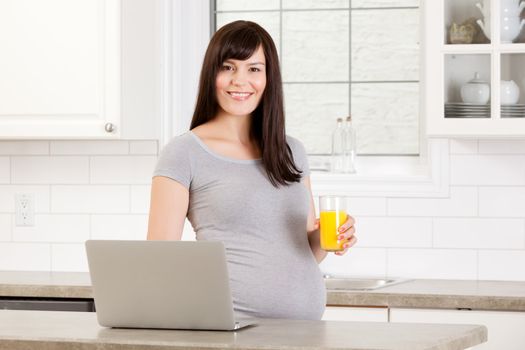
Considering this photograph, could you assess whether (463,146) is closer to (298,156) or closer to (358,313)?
(358,313)

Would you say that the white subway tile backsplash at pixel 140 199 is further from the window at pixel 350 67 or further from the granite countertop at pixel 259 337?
the granite countertop at pixel 259 337

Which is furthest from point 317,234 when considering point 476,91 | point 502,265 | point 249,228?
point 502,265

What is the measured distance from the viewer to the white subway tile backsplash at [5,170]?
4551 mm

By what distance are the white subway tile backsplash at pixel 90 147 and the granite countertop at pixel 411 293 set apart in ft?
1.95

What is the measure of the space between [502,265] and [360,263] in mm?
557

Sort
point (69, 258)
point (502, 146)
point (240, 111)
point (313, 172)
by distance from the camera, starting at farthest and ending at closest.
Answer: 1. point (69, 258)
2. point (313, 172)
3. point (502, 146)
4. point (240, 111)

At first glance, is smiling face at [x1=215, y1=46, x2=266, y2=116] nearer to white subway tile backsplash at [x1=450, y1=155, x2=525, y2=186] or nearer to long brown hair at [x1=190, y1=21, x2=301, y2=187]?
long brown hair at [x1=190, y1=21, x2=301, y2=187]

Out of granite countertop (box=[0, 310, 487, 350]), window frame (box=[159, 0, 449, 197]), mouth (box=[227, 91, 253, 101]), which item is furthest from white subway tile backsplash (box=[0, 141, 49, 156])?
granite countertop (box=[0, 310, 487, 350])

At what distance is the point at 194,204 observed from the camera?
275cm

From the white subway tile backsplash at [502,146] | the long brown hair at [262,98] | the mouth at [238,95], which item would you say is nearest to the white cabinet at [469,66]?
the white subway tile backsplash at [502,146]

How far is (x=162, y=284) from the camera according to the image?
228 cm

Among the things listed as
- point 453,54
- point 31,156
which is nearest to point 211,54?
point 453,54

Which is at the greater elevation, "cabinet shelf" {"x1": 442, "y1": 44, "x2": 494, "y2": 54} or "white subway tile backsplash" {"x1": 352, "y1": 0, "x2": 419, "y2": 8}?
"white subway tile backsplash" {"x1": 352, "y1": 0, "x2": 419, "y2": 8}

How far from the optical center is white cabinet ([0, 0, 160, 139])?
13.2 ft
